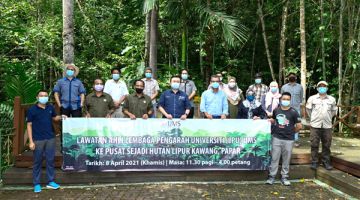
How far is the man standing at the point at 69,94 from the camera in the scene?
705 centimetres

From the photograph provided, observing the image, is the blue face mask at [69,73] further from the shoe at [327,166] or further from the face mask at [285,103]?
the shoe at [327,166]

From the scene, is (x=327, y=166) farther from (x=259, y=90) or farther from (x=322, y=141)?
(x=259, y=90)

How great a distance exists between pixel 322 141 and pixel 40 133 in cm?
521

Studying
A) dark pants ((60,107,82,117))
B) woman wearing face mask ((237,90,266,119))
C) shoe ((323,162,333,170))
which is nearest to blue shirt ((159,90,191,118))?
woman wearing face mask ((237,90,266,119))

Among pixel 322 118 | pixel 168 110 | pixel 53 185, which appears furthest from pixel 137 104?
pixel 322 118

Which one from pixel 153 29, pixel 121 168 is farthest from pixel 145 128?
pixel 153 29

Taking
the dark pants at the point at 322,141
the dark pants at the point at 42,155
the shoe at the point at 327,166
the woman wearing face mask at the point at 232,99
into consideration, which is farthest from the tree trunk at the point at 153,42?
the shoe at the point at 327,166

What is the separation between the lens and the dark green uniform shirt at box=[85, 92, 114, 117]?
7227 millimetres

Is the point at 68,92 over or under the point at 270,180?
over

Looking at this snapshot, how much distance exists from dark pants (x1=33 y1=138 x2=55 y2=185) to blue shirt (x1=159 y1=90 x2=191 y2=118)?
217 centimetres

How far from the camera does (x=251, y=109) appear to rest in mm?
7680

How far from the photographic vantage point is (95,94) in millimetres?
7305

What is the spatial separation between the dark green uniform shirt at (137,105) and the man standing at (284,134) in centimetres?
242

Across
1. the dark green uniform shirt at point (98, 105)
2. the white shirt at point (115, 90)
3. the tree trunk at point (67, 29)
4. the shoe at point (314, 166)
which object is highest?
the tree trunk at point (67, 29)
